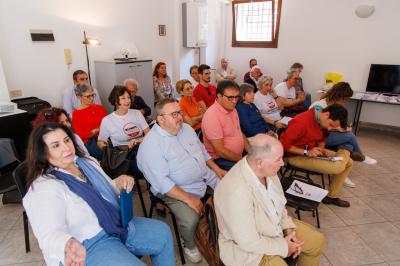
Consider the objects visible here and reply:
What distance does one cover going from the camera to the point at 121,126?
A: 8.99ft

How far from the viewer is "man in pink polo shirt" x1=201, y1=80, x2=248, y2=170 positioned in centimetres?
241

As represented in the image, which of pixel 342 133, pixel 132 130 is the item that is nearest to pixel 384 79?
pixel 342 133

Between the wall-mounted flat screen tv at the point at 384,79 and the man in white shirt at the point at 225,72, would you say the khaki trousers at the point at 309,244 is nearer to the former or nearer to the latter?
the wall-mounted flat screen tv at the point at 384,79

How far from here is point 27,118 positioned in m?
3.32

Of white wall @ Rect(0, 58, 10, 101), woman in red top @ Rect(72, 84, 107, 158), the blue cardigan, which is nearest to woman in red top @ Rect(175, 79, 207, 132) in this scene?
the blue cardigan

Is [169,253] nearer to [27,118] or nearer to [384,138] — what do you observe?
[27,118]

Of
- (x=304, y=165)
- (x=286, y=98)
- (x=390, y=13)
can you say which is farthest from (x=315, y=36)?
(x=304, y=165)

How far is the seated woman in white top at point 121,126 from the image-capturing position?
2.67 m

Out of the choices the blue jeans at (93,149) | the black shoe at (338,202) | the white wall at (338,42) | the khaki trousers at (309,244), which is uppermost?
the white wall at (338,42)

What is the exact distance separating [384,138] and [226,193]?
472 centimetres

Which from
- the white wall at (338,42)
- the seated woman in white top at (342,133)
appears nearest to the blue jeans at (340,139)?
the seated woman in white top at (342,133)

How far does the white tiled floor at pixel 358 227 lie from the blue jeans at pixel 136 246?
0.51 m

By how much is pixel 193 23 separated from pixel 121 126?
12.2ft

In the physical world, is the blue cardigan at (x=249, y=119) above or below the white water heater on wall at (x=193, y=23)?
below
